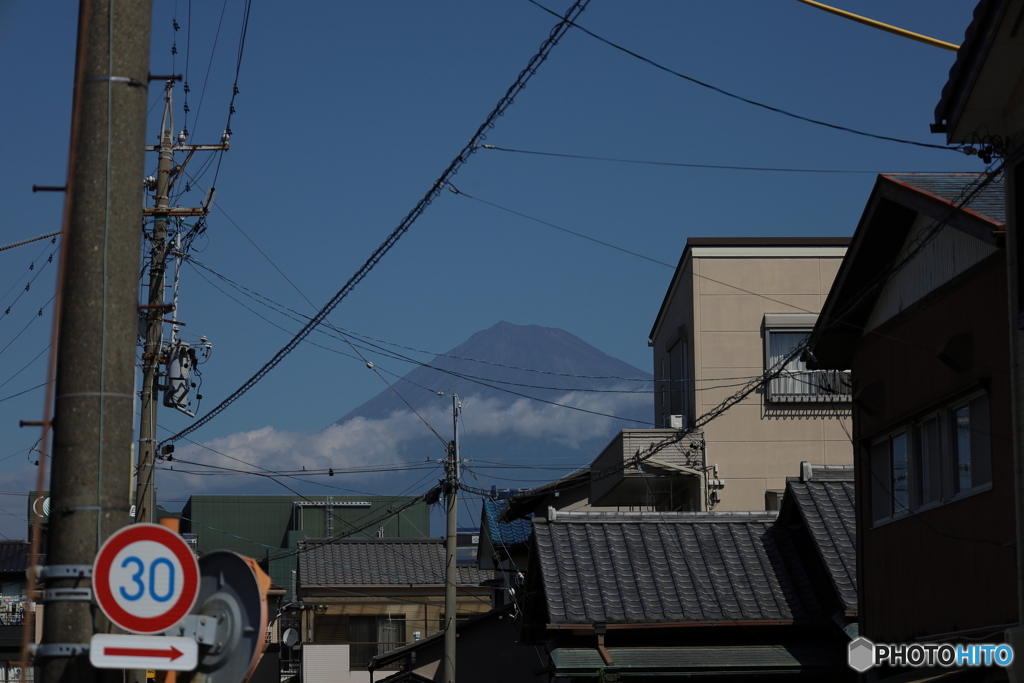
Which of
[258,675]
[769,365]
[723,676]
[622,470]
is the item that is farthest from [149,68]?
[258,675]

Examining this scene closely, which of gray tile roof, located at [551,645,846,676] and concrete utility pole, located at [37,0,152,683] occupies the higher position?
concrete utility pole, located at [37,0,152,683]

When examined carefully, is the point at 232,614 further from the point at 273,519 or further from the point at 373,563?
the point at 273,519

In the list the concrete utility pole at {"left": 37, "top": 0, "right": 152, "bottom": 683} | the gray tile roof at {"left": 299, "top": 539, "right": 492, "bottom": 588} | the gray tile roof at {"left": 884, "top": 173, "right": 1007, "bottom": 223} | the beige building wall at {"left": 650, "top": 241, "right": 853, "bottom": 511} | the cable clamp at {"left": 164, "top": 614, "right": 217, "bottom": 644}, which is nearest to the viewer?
the concrete utility pole at {"left": 37, "top": 0, "right": 152, "bottom": 683}

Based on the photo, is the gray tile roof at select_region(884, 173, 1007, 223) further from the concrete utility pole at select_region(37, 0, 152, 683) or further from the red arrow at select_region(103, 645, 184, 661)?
the red arrow at select_region(103, 645, 184, 661)

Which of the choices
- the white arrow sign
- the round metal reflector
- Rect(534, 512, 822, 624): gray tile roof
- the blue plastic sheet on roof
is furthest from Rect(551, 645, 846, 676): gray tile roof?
the blue plastic sheet on roof

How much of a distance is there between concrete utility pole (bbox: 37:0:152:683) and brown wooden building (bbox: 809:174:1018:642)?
1009 cm

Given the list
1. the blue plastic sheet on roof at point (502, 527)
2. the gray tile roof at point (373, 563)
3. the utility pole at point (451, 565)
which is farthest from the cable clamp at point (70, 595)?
the gray tile roof at point (373, 563)

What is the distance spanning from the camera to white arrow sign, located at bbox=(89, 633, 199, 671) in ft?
17.8

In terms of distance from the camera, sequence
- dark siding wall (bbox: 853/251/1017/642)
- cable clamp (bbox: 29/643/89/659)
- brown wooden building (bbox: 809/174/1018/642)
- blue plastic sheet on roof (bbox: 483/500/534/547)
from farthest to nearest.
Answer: blue plastic sheet on roof (bbox: 483/500/534/547)
brown wooden building (bbox: 809/174/1018/642)
dark siding wall (bbox: 853/251/1017/642)
cable clamp (bbox: 29/643/89/659)

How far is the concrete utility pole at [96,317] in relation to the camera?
223 inches

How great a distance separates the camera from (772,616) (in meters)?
18.7

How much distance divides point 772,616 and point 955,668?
5.62 meters

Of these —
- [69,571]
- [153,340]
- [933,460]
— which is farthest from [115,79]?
[153,340]

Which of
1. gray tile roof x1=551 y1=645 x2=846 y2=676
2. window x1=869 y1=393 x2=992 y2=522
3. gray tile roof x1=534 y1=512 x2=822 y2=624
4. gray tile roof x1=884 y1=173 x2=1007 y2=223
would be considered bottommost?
gray tile roof x1=551 y1=645 x2=846 y2=676
